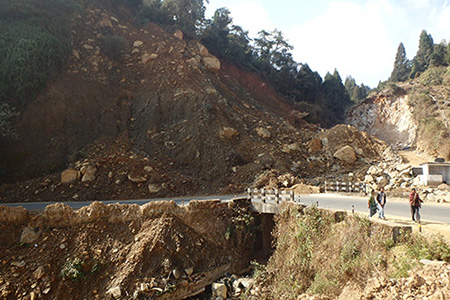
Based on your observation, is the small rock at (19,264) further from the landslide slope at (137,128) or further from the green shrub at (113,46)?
the green shrub at (113,46)

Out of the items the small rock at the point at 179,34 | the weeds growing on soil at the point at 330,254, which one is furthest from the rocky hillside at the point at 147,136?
the weeds growing on soil at the point at 330,254

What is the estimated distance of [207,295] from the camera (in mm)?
10000

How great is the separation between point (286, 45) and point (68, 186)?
4169cm

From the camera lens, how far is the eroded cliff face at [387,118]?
4141cm

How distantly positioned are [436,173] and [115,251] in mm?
15688

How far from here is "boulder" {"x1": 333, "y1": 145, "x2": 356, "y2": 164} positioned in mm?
23047

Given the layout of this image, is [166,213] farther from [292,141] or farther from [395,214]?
[292,141]

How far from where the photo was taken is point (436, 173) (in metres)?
15.0

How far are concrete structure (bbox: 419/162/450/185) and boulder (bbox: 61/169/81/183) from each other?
19315 mm

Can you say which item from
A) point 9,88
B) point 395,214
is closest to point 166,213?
point 395,214

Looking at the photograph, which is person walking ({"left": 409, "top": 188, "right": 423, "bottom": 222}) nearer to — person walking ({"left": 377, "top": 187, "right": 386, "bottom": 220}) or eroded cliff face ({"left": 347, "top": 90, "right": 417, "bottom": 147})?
person walking ({"left": 377, "top": 187, "right": 386, "bottom": 220})

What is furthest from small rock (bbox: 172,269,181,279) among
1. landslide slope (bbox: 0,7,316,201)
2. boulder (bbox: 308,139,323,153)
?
boulder (bbox: 308,139,323,153)

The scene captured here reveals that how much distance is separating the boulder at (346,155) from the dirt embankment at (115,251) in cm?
1449

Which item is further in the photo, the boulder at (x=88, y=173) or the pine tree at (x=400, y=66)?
the pine tree at (x=400, y=66)
